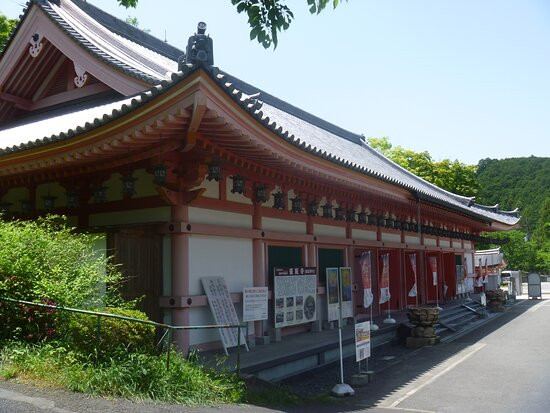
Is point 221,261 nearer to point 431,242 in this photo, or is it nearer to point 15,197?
point 15,197

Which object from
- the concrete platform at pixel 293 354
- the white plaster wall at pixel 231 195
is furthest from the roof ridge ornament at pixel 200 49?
the concrete platform at pixel 293 354

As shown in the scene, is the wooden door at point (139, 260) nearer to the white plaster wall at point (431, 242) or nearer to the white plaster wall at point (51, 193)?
the white plaster wall at point (51, 193)

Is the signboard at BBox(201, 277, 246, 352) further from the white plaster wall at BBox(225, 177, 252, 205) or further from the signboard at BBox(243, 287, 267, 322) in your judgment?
the white plaster wall at BBox(225, 177, 252, 205)

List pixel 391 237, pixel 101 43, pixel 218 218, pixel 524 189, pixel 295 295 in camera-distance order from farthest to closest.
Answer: pixel 524 189
pixel 391 237
pixel 295 295
pixel 101 43
pixel 218 218

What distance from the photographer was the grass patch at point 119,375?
19.4ft

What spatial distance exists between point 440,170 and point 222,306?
38.2 m

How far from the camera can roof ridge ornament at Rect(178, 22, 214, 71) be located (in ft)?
21.5

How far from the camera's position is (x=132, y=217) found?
9492mm

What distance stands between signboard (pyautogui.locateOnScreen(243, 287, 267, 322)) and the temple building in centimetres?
34

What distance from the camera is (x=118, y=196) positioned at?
384 inches

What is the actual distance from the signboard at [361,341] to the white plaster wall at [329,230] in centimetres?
428

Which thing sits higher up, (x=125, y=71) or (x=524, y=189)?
(x=524, y=189)

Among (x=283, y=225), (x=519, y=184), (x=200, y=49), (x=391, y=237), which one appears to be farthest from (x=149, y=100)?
(x=519, y=184)

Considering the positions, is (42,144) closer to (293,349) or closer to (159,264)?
(159,264)
